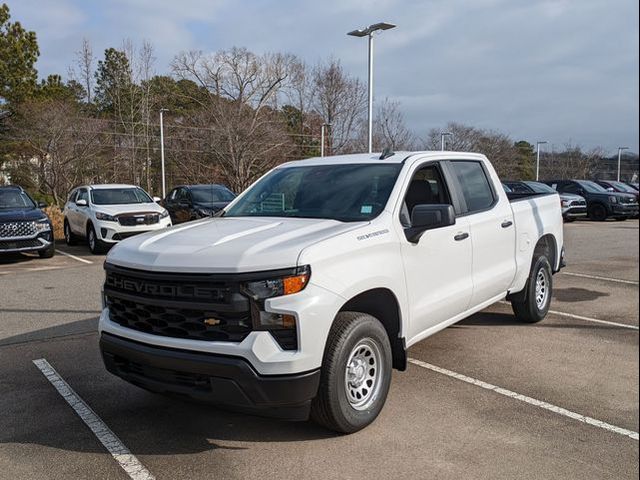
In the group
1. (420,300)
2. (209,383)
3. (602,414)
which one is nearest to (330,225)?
(420,300)

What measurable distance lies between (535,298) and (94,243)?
10.8 metres

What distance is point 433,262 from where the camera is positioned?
453cm

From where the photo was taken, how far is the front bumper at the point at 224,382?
331 centimetres

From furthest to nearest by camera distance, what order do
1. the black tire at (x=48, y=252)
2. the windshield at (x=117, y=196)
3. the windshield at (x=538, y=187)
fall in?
the windshield at (x=538, y=187), the windshield at (x=117, y=196), the black tire at (x=48, y=252)

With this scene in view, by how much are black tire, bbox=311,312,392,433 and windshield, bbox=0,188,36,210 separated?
1155 cm

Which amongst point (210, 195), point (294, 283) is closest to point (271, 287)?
point (294, 283)

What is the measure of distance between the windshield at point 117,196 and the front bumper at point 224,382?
12024 millimetres

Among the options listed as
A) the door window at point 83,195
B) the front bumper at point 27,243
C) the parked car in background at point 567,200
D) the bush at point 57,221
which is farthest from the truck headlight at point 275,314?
the parked car in background at point 567,200

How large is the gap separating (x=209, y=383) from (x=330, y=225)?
1.38m

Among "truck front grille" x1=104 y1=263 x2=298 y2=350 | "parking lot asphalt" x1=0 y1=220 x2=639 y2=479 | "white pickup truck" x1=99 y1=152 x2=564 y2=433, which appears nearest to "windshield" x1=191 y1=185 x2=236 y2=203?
"parking lot asphalt" x1=0 y1=220 x2=639 y2=479

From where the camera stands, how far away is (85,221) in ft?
47.5

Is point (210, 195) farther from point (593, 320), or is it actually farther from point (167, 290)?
point (167, 290)

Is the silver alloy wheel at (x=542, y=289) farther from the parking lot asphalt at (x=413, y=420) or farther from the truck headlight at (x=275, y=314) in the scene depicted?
the truck headlight at (x=275, y=314)

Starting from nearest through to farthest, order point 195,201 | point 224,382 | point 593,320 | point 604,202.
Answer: point 224,382 < point 593,320 < point 195,201 < point 604,202
